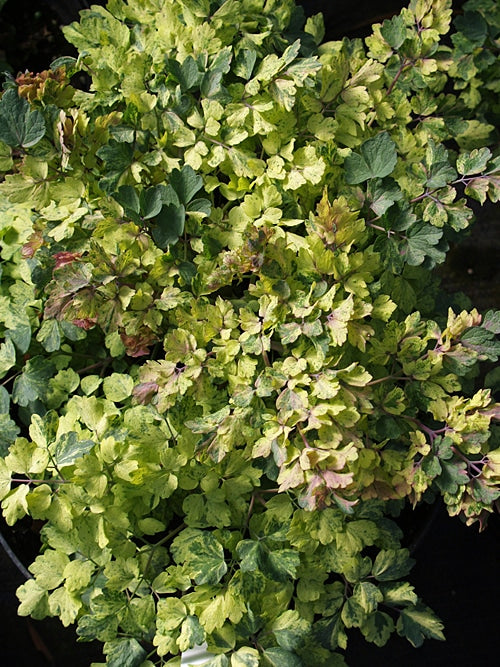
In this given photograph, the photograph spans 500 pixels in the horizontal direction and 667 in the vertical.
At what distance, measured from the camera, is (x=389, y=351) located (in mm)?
902

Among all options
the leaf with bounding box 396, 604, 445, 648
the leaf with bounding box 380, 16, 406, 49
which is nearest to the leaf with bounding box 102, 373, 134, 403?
the leaf with bounding box 396, 604, 445, 648

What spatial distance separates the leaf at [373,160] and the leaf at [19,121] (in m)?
0.39

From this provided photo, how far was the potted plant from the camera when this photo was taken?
2.78 feet

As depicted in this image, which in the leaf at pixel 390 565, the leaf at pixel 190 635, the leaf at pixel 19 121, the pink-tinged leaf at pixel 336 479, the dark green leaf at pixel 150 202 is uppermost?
the leaf at pixel 19 121

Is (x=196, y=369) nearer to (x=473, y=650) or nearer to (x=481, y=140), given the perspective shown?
(x=481, y=140)

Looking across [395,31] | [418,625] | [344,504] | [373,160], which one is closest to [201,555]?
[344,504]

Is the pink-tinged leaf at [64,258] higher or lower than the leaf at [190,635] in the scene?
higher

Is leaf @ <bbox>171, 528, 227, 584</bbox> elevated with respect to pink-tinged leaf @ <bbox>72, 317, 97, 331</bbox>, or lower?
lower

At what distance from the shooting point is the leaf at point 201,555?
2.79 ft

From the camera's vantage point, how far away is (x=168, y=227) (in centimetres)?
89

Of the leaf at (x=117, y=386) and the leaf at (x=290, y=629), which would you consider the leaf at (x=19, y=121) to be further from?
the leaf at (x=290, y=629)

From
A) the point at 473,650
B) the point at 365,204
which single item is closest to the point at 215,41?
the point at 365,204

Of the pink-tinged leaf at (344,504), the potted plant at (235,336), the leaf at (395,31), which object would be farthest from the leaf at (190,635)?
the leaf at (395,31)

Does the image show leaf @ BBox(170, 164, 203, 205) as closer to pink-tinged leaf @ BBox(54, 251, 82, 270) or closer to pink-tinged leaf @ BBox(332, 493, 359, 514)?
pink-tinged leaf @ BBox(54, 251, 82, 270)
